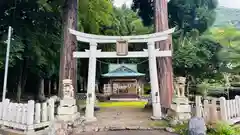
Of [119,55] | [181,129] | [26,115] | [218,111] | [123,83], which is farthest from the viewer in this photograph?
[123,83]

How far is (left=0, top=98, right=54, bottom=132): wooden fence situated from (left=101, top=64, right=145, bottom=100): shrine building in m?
14.0

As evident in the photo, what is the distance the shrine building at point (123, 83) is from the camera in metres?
21.3

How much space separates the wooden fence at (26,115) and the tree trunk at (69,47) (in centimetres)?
240

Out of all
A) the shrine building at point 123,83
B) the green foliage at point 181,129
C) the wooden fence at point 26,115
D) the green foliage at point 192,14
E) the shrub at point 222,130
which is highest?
the green foliage at point 192,14

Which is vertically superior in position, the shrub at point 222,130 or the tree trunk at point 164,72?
the tree trunk at point 164,72

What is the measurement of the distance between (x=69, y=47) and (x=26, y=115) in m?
3.85

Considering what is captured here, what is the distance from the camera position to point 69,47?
9.56m

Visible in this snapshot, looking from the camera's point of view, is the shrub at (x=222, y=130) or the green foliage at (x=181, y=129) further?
the green foliage at (x=181, y=129)

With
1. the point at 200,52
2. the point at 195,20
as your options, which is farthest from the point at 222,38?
the point at 195,20

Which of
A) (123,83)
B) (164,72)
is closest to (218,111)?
(164,72)

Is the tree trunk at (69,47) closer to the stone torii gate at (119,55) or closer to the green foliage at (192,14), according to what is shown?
the stone torii gate at (119,55)

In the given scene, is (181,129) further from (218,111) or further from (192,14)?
(192,14)

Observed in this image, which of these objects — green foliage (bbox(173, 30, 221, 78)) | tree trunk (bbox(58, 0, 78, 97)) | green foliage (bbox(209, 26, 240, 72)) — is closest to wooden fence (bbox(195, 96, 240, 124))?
tree trunk (bbox(58, 0, 78, 97))

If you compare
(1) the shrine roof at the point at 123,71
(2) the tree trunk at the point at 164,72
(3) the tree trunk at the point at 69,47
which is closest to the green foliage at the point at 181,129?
(2) the tree trunk at the point at 164,72
